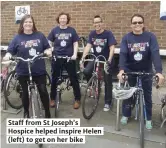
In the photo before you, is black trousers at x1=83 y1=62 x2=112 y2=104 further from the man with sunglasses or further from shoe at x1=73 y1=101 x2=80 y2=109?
shoe at x1=73 y1=101 x2=80 y2=109

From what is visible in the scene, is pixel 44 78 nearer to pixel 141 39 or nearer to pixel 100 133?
pixel 100 133

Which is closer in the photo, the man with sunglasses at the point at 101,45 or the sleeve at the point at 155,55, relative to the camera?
the sleeve at the point at 155,55

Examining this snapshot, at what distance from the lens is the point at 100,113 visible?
4.87 metres

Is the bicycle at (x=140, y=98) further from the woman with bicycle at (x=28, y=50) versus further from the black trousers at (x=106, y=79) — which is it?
the woman with bicycle at (x=28, y=50)

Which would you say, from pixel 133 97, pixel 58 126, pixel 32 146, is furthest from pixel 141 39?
pixel 32 146

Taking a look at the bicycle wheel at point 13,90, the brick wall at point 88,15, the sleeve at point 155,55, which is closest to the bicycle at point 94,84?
the sleeve at point 155,55

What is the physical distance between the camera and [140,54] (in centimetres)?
396

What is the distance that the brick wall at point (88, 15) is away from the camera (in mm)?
5723

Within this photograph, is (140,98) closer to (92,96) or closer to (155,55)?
(155,55)

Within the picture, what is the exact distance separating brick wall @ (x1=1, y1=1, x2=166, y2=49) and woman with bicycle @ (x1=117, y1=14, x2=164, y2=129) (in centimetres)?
188

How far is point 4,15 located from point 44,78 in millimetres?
3570

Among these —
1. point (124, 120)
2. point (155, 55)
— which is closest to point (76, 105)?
point (124, 120)

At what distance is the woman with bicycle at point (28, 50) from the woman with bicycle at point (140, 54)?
1.10m

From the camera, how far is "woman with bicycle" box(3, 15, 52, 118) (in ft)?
13.1
